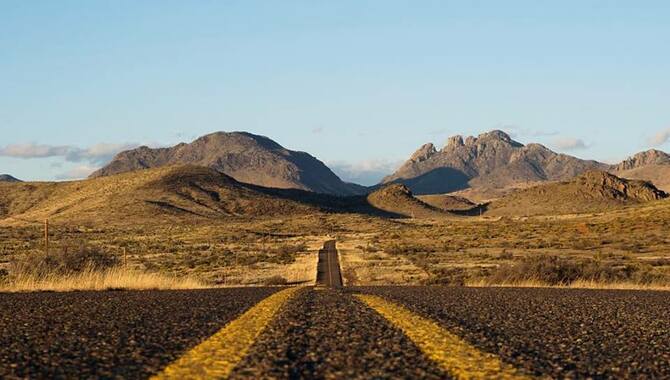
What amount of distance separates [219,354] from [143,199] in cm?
14897

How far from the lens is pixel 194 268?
4203 centimetres

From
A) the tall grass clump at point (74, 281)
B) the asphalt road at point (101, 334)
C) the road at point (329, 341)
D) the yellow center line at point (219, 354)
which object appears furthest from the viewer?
the tall grass clump at point (74, 281)

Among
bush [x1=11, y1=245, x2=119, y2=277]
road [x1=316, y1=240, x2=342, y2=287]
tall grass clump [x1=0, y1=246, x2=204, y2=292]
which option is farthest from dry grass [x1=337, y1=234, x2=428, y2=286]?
tall grass clump [x1=0, y1=246, x2=204, y2=292]

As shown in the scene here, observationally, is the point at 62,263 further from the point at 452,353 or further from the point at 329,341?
the point at 452,353

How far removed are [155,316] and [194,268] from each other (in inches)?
1362

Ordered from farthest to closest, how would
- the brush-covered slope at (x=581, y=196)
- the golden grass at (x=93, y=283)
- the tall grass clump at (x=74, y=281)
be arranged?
the brush-covered slope at (x=581, y=196) < the tall grass clump at (x=74, y=281) < the golden grass at (x=93, y=283)

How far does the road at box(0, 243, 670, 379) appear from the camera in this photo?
4.49 metres

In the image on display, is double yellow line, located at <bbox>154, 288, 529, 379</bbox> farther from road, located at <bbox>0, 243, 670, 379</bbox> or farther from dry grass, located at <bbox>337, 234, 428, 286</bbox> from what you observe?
dry grass, located at <bbox>337, 234, 428, 286</bbox>

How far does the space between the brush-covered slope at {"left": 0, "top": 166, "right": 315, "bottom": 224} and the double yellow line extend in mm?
126295

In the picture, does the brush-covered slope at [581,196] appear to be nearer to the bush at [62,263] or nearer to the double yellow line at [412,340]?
the bush at [62,263]

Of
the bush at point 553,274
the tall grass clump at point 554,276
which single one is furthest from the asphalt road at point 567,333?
the bush at point 553,274

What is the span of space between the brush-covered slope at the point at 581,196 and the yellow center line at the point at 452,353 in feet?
567

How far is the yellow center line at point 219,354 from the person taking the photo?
4219mm

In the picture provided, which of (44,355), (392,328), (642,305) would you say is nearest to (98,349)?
(44,355)
